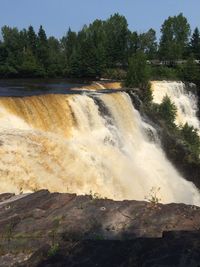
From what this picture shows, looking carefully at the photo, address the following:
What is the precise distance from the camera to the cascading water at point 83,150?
16.1 metres

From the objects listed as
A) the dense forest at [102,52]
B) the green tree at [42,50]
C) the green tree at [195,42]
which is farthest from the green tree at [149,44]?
the green tree at [42,50]

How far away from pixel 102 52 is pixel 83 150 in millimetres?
38534

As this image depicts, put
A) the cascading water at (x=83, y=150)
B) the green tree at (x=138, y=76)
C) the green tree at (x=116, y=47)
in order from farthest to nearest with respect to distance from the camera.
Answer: the green tree at (x=116, y=47) → the green tree at (x=138, y=76) → the cascading water at (x=83, y=150)

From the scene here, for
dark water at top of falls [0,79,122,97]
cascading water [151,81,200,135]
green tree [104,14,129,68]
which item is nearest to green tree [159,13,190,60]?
green tree [104,14,129,68]

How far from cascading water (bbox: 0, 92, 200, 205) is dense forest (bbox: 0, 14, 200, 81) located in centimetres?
1830

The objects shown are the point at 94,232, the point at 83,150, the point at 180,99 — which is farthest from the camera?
the point at 180,99

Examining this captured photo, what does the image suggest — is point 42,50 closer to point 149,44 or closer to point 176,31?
point 149,44

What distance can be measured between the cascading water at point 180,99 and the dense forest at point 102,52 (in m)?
4.36

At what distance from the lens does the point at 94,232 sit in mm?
8609

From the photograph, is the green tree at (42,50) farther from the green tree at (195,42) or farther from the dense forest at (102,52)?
the green tree at (195,42)

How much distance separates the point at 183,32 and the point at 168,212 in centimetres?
7203

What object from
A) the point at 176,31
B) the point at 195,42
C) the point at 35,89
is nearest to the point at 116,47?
the point at 195,42

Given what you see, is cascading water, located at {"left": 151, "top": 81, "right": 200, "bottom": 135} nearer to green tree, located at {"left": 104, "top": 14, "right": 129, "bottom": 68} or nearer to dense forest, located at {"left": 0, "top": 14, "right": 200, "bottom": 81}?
dense forest, located at {"left": 0, "top": 14, "right": 200, "bottom": 81}

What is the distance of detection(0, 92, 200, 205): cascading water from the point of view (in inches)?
635
